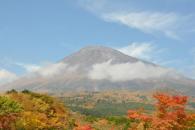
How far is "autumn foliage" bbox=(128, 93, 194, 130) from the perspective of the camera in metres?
38.1

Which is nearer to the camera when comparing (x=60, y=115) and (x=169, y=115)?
(x=169, y=115)

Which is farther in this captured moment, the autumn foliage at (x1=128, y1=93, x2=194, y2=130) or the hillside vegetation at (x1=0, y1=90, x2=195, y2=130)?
the hillside vegetation at (x1=0, y1=90, x2=195, y2=130)

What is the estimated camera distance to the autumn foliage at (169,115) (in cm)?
3812

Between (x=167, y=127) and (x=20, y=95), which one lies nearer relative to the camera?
(x=167, y=127)

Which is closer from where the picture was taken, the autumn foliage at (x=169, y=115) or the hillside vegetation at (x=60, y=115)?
the autumn foliage at (x=169, y=115)

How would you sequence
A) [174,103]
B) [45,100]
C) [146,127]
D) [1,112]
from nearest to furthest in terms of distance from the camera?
1. [174,103]
2. [146,127]
3. [1,112]
4. [45,100]

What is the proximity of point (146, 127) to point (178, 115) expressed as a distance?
15.8ft

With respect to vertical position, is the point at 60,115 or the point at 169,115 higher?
the point at 60,115

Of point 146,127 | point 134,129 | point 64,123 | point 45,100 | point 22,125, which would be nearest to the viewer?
point 146,127

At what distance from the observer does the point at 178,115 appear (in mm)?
38938

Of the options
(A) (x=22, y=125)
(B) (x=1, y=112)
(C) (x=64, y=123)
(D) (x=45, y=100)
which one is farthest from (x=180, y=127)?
(D) (x=45, y=100)

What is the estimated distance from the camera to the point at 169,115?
38.5m

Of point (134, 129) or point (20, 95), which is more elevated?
point (20, 95)

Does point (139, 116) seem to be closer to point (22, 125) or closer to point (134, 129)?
point (134, 129)
